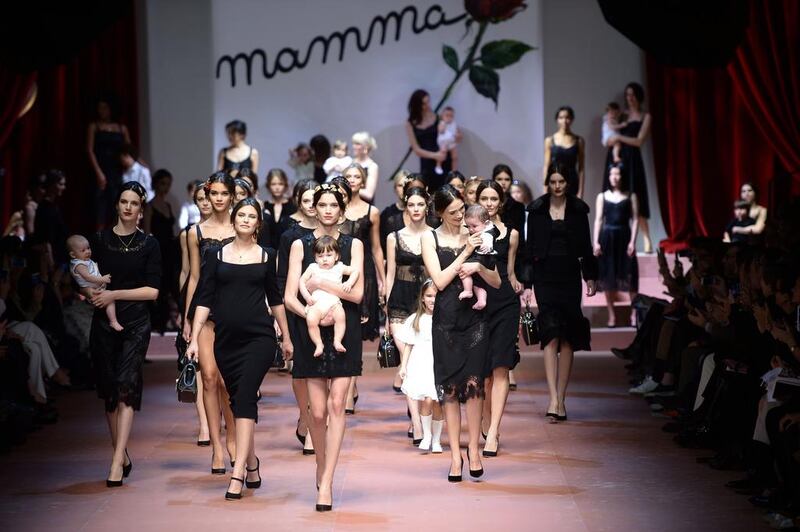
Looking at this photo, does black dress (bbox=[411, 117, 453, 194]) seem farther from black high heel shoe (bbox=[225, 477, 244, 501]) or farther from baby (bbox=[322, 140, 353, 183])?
black high heel shoe (bbox=[225, 477, 244, 501])

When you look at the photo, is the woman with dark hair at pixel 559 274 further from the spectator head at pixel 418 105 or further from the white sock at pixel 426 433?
the spectator head at pixel 418 105

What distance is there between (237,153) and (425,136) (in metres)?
2.48

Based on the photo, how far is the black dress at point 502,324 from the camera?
6789mm

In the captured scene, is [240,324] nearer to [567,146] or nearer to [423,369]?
[423,369]

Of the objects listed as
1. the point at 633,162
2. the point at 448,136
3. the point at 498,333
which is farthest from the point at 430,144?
the point at 498,333

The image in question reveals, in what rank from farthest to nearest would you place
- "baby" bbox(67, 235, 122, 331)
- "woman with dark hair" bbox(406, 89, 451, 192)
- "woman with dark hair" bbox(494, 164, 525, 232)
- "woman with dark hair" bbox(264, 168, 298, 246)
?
"woman with dark hair" bbox(406, 89, 451, 192) → "woman with dark hair" bbox(264, 168, 298, 246) → "woman with dark hair" bbox(494, 164, 525, 232) → "baby" bbox(67, 235, 122, 331)

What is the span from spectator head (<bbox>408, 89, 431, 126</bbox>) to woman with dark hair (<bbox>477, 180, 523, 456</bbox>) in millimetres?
7481

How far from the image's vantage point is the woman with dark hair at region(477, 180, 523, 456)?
6.80 meters

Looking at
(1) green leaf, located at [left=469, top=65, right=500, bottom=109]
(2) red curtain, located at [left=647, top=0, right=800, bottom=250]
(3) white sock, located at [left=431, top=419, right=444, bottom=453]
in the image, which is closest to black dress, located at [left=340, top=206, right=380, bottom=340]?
(3) white sock, located at [left=431, top=419, right=444, bottom=453]

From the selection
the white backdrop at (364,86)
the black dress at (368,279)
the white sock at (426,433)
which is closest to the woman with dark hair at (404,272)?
the black dress at (368,279)

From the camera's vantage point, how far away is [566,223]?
8.07 meters

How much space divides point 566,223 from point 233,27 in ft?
25.8

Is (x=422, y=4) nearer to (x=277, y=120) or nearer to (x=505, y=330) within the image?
(x=277, y=120)

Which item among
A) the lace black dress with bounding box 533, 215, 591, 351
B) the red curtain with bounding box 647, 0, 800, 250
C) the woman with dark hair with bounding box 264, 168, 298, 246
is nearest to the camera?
the lace black dress with bounding box 533, 215, 591, 351
